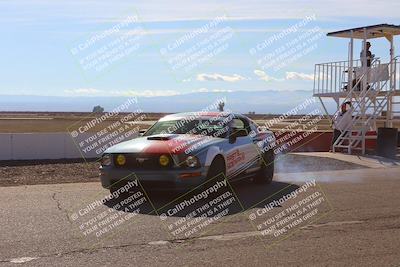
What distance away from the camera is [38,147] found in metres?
16.1

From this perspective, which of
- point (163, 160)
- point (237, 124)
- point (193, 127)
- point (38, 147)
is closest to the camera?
point (163, 160)

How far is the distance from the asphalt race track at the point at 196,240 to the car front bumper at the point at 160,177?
0.31m

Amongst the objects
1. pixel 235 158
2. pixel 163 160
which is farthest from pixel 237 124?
pixel 163 160

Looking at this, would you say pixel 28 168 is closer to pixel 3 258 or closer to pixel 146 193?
pixel 146 193

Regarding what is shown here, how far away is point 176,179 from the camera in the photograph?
28.7 feet

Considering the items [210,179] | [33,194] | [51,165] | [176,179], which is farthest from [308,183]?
[51,165]

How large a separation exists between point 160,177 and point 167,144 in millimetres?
574

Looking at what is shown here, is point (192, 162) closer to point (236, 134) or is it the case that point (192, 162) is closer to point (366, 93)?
point (236, 134)

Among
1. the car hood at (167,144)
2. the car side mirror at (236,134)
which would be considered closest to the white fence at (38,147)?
the car hood at (167,144)

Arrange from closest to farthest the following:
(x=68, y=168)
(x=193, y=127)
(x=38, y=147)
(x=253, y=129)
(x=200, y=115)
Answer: (x=193, y=127) < (x=200, y=115) < (x=253, y=129) < (x=68, y=168) < (x=38, y=147)

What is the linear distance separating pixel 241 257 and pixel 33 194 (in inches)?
195

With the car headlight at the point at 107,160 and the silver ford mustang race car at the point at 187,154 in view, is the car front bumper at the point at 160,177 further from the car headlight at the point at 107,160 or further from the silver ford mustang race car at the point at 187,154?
the car headlight at the point at 107,160

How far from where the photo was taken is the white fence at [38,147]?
15.7m

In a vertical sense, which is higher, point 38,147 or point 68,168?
point 38,147
